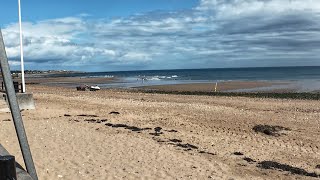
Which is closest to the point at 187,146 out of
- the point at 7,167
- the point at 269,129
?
the point at 269,129

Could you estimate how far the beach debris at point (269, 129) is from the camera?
13.6 m

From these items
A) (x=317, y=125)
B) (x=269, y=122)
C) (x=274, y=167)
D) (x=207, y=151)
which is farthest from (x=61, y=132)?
(x=317, y=125)

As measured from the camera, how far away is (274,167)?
30.6 ft

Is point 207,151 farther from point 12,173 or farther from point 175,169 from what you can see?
point 12,173

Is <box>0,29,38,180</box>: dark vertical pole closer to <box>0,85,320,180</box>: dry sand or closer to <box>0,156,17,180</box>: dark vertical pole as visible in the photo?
<box>0,156,17,180</box>: dark vertical pole

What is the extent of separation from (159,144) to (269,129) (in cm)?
462

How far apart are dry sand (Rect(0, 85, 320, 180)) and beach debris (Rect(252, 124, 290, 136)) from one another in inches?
9.9

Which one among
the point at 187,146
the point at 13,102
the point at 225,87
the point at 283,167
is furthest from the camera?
the point at 225,87

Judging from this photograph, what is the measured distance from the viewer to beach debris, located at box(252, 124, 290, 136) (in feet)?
44.7

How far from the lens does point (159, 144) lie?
11500 mm

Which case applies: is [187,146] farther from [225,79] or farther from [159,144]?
[225,79]

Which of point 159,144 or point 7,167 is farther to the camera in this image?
point 159,144

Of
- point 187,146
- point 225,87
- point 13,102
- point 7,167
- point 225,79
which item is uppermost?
point 13,102

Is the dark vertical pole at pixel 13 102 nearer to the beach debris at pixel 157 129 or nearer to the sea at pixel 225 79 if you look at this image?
the beach debris at pixel 157 129
